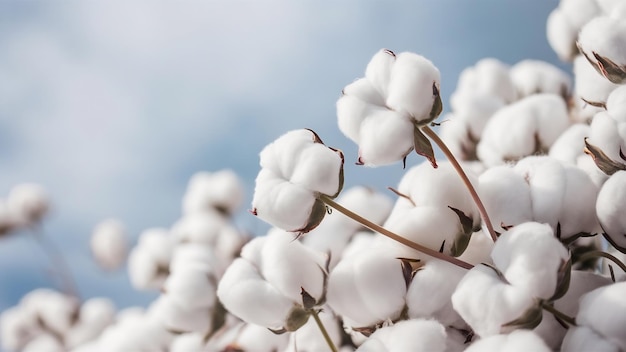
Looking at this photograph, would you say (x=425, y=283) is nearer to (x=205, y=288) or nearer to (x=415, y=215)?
(x=415, y=215)

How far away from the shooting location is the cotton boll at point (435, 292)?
0.79 feet

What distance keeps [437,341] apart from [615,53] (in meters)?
0.13

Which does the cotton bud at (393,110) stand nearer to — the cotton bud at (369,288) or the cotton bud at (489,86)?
the cotton bud at (369,288)

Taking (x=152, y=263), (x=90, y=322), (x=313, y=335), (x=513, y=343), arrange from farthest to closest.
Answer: (x=90, y=322)
(x=152, y=263)
(x=313, y=335)
(x=513, y=343)

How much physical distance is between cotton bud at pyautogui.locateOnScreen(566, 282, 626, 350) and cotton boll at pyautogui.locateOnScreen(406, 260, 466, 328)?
1.7 inches

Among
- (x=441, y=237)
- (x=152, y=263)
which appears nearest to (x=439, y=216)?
(x=441, y=237)

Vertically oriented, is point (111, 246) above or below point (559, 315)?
above

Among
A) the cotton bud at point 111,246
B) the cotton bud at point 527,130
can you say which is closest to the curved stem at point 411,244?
the cotton bud at point 527,130

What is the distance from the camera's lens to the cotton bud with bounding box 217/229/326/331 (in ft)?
0.84

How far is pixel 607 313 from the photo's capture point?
0.66 ft

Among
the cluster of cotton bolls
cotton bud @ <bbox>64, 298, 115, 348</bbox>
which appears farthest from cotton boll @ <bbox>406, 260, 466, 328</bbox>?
cotton bud @ <bbox>64, 298, 115, 348</bbox>

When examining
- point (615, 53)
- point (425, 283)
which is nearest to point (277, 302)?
point (425, 283)

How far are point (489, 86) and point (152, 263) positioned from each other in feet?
1.15

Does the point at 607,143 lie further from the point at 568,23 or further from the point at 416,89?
the point at 568,23
